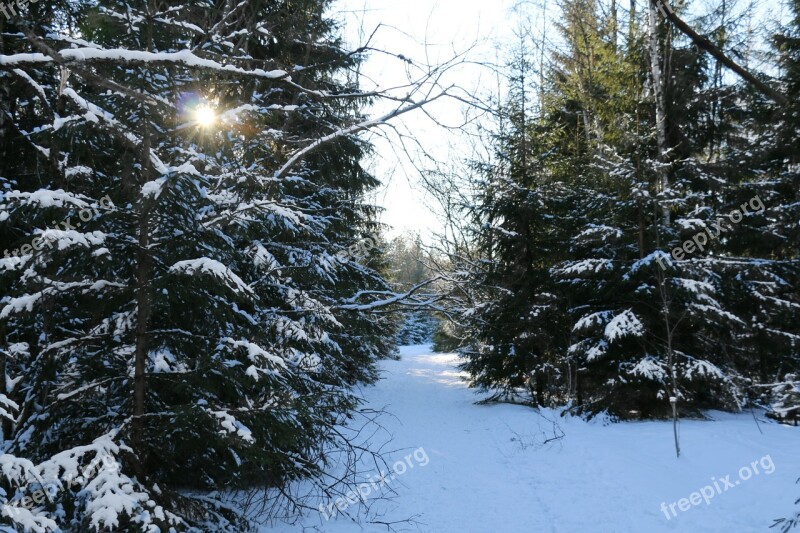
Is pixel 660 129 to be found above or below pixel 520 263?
above

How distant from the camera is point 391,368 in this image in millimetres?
23484

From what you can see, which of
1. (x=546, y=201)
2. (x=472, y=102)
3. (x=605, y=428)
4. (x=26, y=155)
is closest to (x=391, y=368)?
(x=546, y=201)

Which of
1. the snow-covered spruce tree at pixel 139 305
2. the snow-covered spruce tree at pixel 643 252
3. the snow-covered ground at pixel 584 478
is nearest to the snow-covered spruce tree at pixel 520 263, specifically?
the snow-covered spruce tree at pixel 643 252

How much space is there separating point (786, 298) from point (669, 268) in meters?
4.56

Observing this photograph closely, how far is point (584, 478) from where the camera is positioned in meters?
6.56

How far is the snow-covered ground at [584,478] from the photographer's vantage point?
17.1 feet

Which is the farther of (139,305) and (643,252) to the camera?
(643,252)

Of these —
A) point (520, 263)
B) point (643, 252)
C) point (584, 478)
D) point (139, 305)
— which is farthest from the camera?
point (520, 263)

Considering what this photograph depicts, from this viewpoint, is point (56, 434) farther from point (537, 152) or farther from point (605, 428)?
point (537, 152)

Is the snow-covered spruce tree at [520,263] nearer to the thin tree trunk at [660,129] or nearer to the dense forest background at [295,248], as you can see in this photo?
the dense forest background at [295,248]

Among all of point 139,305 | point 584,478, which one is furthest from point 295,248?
point 584,478

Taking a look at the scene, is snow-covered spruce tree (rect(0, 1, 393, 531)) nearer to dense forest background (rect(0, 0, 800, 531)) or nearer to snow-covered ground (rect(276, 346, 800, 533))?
dense forest background (rect(0, 0, 800, 531))

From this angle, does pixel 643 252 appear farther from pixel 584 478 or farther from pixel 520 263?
pixel 584 478

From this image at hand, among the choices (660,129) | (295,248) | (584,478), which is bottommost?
(584,478)
